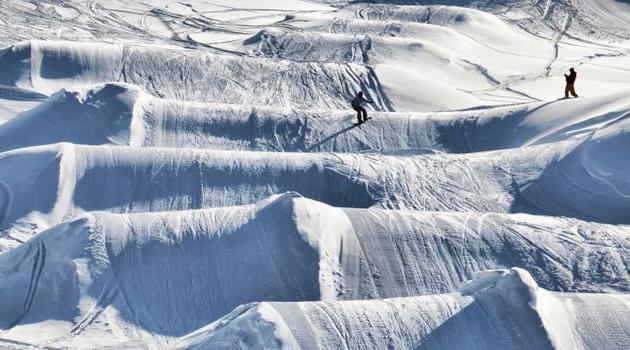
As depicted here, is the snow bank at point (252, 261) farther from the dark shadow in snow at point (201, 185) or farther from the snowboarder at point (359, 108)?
the snowboarder at point (359, 108)

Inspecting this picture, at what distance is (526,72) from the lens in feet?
73.0

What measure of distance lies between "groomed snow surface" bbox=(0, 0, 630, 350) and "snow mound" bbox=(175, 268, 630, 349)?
20 mm

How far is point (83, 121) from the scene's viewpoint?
15867 millimetres

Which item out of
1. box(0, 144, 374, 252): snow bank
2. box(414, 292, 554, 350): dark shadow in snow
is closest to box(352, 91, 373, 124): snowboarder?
box(0, 144, 374, 252): snow bank

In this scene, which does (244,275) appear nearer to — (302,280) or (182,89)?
(302,280)

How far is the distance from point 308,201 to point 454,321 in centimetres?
273

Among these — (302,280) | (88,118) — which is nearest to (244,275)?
(302,280)

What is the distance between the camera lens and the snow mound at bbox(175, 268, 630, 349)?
31.3 ft

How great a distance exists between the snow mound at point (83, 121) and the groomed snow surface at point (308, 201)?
0.11 ft

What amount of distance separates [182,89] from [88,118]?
3.05 meters

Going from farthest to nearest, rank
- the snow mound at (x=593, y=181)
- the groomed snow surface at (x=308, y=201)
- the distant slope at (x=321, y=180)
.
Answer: the distant slope at (x=321, y=180) → the snow mound at (x=593, y=181) → the groomed snow surface at (x=308, y=201)

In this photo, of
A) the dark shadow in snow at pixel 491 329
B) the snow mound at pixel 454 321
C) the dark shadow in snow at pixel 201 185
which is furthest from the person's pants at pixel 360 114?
the dark shadow in snow at pixel 491 329

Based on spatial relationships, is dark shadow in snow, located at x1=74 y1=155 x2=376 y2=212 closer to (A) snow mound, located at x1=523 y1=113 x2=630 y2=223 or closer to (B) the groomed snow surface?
(B) the groomed snow surface

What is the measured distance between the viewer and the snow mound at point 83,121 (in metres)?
15.7
